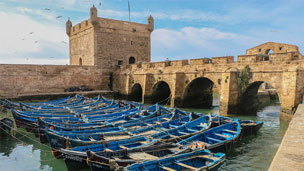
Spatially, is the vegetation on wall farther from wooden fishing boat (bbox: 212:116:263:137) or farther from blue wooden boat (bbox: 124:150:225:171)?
blue wooden boat (bbox: 124:150:225:171)

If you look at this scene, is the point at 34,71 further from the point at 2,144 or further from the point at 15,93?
the point at 2,144

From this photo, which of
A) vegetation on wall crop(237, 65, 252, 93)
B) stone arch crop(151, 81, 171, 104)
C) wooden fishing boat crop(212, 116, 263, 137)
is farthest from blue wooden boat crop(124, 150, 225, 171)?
stone arch crop(151, 81, 171, 104)

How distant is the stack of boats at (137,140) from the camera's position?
688cm

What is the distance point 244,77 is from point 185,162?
1097 cm

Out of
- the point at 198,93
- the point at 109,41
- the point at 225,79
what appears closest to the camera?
the point at 225,79

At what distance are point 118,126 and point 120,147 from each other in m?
2.74

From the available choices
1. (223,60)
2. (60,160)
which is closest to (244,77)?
(223,60)

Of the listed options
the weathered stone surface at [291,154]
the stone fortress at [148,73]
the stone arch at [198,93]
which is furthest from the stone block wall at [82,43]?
the weathered stone surface at [291,154]

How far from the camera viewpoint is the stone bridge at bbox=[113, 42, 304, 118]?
14.2 metres

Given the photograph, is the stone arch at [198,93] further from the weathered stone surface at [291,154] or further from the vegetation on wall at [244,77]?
the weathered stone surface at [291,154]

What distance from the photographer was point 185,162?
24.1ft

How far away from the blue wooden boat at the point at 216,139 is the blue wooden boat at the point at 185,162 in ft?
2.39

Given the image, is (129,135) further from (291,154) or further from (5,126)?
(5,126)

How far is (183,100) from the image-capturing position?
21.1 m
